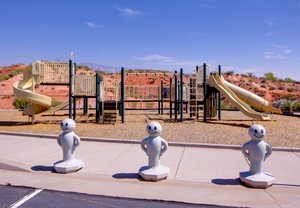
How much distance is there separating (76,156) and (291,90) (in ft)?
196

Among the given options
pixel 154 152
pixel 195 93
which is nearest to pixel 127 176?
pixel 154 152

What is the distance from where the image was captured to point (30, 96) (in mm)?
14023

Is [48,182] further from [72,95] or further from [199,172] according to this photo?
[72,95]

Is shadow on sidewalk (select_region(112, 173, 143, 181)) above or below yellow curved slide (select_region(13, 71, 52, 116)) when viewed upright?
below

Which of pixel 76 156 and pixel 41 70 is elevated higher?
pixel 41 70

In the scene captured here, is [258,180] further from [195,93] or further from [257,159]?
[195,93]

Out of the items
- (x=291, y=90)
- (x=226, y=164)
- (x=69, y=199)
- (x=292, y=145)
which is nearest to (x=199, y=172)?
(x=226, y=164)

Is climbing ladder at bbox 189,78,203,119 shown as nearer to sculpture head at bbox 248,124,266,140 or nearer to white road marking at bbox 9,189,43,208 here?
sculpture head at bbox 248,124,266,140

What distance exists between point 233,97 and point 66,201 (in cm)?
1337

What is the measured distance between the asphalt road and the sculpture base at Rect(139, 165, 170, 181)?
887 mm

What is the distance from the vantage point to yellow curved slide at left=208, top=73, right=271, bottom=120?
15586 mm

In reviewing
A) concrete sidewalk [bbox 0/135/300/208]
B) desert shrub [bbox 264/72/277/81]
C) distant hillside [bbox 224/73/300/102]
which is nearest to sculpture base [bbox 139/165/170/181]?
concrete sidewalk [bbox 0/135/300/208]

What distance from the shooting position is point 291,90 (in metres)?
58.3

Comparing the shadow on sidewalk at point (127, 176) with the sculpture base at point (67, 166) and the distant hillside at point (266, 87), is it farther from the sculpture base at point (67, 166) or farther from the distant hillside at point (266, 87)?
the distant hillside at point (266, 87)
